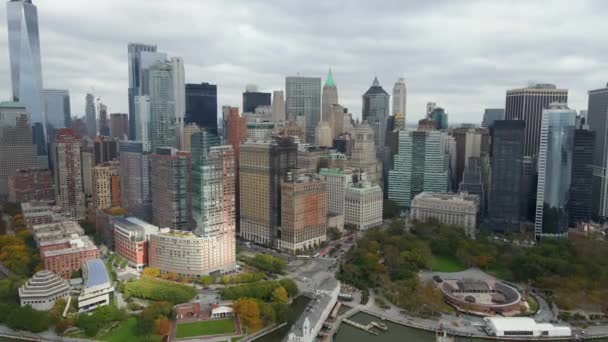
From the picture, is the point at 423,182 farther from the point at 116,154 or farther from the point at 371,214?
the point at 116,154

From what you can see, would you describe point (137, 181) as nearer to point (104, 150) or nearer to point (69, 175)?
point (69, 175)

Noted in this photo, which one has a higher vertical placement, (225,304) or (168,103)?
(168,103)

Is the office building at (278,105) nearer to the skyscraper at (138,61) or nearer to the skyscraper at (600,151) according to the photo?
the skyscraper at (138,61)

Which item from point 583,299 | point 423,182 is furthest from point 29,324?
point 423,182

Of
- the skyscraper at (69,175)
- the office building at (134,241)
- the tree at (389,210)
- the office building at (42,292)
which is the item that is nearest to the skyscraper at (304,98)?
the tree at (389,210)

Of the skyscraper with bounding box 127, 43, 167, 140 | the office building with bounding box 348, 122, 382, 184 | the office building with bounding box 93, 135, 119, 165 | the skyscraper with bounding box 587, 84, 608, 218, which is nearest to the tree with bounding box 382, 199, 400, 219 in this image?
the office building with bounding box 348, 122, 382, 184
